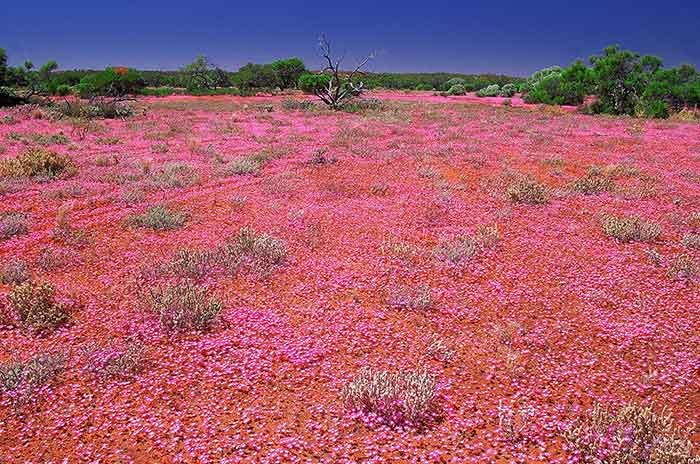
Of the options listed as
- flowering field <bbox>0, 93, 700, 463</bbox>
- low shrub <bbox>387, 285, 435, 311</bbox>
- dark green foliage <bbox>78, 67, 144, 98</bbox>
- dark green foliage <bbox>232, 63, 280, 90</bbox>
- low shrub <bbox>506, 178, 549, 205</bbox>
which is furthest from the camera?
dark green foliage <bbox>232, 63, 280, 90</bbox>

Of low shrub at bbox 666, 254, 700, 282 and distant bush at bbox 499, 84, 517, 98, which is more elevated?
distant bush at bbox 499, 84, 517, 98

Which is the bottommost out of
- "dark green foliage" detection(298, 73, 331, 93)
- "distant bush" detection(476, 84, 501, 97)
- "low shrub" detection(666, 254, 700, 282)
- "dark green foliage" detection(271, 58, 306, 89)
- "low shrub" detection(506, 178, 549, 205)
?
"low shrub" detection(666, 254, 700, 282)

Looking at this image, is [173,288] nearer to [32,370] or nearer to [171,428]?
[32,370]

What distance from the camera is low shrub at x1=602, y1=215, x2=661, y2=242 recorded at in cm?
1009

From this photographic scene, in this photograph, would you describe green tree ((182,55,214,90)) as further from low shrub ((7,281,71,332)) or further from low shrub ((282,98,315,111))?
low shrub ((7,281,71,332))

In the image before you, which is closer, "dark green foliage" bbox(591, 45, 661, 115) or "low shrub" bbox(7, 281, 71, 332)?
"low shrub" bbox(7, 281, 71, 332)

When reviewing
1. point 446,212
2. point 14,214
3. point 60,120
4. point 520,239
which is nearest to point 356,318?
point 520,239

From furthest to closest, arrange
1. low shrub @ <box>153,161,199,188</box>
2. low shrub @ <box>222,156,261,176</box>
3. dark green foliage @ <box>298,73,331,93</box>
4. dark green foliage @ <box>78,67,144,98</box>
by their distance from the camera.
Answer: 1. dark green foliage @ <box>298,73,331,93</box>
2. dark green foliage @ <box>78,67,144,98</box>
3. low shrub @ <box>222,156,261,176</box>
4. low shrub @ <box>153,161,199,188</box>

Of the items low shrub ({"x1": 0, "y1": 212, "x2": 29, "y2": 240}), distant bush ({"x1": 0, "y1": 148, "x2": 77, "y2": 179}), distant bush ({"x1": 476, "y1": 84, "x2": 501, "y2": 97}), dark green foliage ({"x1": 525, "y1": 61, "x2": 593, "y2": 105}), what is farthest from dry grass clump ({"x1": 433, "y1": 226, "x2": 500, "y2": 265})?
distant bush ({"x1": 476, "y1": 84, "x2": 501, "y2": 97})

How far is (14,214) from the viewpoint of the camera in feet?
36.5

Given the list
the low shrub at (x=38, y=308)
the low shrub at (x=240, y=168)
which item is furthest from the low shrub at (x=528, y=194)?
the low shrub at (x=38, y=308)

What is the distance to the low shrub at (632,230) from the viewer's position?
10.1 metres

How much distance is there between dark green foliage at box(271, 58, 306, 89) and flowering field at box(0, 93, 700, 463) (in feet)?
220

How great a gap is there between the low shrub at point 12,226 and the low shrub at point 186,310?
5303 millimetres
